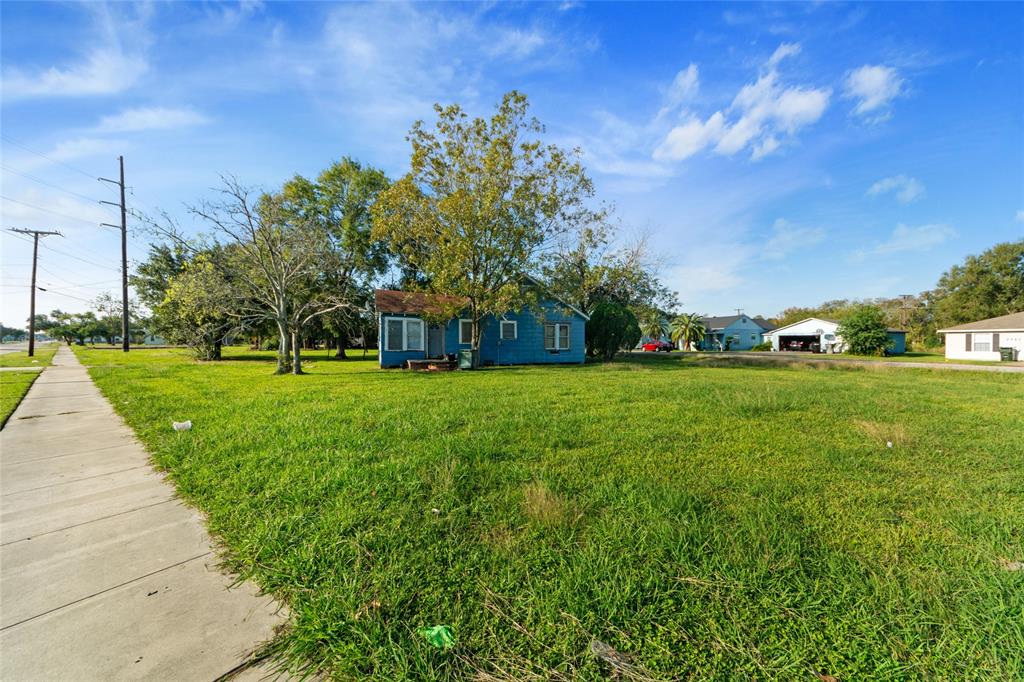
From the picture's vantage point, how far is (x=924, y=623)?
6.14 feet

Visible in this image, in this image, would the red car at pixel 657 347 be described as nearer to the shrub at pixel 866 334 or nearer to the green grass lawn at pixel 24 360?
the shrub at pixel 866 334

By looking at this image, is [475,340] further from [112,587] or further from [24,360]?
[24,360]

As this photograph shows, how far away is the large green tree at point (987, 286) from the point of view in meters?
38.2

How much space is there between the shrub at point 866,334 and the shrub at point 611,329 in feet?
72.1

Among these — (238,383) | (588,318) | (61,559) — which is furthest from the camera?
(588,318)

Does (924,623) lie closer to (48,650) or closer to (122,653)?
(122,653)

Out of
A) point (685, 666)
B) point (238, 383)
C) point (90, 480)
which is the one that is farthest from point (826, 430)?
point (238, 383)

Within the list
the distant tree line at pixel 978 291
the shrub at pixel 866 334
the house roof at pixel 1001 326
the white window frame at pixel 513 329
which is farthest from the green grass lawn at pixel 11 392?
the distant tree line at pixel 978 291

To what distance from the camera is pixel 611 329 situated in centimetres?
2105

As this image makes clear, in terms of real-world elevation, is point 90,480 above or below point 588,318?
below

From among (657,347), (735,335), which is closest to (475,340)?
(657,347)

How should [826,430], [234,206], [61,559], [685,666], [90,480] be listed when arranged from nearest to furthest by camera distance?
[685,666] → [61,559] → [90,480] → [826,430] → [234,206]

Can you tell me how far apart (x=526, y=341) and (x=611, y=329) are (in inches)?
208

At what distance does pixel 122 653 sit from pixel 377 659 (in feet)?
3.89
